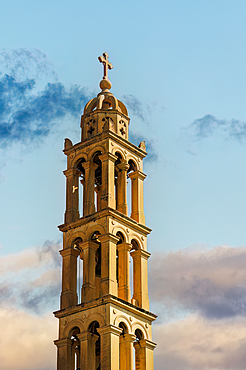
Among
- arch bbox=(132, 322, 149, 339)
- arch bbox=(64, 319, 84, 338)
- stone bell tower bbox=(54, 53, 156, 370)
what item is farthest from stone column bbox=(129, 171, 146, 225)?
arch bbox=(64, 319, 84, 338)

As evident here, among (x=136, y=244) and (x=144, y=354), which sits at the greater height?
(x=136, y=244)

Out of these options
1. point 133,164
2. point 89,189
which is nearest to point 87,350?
point 89,189

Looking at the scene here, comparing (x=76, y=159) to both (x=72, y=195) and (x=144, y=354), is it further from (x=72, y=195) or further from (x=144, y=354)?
(x=144, y=354)

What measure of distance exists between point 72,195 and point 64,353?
10.9 m

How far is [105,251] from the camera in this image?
63.9 metres

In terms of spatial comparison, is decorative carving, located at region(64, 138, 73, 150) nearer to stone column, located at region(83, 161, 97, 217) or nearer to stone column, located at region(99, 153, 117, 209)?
stone column, located at region(83, 161, 97, 217)

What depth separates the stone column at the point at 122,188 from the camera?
221ft

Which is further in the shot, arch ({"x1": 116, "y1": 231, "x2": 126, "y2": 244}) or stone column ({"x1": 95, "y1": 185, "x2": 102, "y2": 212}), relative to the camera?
stone column ({"x1": 95, "y1": 185, "x2": 102, "y2": 212})

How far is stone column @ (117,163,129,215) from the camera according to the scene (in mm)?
67375

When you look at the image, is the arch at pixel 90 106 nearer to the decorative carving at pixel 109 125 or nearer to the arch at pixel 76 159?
the decorative carving at pixel 109 125

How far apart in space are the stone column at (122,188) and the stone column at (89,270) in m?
3.31

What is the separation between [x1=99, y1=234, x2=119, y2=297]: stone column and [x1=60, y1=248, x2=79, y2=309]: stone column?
2521mm

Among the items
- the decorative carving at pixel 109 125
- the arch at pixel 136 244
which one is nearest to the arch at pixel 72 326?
the arch at pixel 136 244

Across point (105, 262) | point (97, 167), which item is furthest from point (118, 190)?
point (105, 262)
